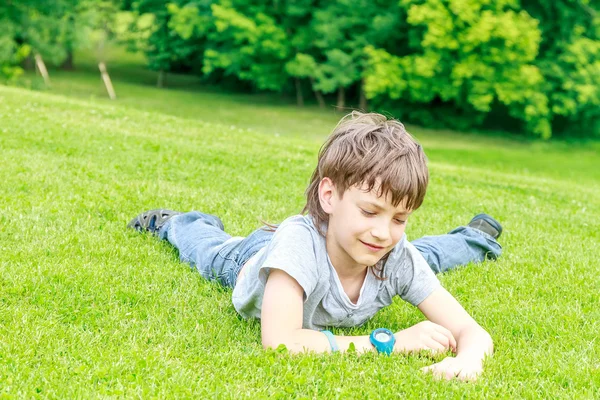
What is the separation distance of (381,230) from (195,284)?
1.59 metres

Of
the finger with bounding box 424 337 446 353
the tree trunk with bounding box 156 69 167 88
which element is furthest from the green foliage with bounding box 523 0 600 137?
the finger with bounding box 424 337 446 353

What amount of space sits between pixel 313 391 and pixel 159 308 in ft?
4.21

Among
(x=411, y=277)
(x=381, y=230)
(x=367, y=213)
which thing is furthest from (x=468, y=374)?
(x=367, y=213)

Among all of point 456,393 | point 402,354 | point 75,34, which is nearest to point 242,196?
point 402,354

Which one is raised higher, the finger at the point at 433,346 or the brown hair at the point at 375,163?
the brown hair at the point at 375,163

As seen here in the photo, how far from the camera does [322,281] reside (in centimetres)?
368

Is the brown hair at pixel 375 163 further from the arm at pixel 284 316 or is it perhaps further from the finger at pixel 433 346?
the finger at pixel 433 346

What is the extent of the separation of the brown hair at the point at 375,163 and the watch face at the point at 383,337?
589 mm

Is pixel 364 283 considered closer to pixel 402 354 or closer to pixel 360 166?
pixel 402 354

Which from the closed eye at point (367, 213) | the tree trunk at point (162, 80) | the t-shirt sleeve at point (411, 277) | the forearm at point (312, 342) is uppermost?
the closed eye at point (367, 213)

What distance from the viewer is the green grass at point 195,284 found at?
322 cm

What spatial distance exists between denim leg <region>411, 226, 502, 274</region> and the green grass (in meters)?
0.12

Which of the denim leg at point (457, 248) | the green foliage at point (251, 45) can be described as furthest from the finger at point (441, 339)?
the green foliage at point (251, 45)

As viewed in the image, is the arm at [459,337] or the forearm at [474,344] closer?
the arm at [459,337]
